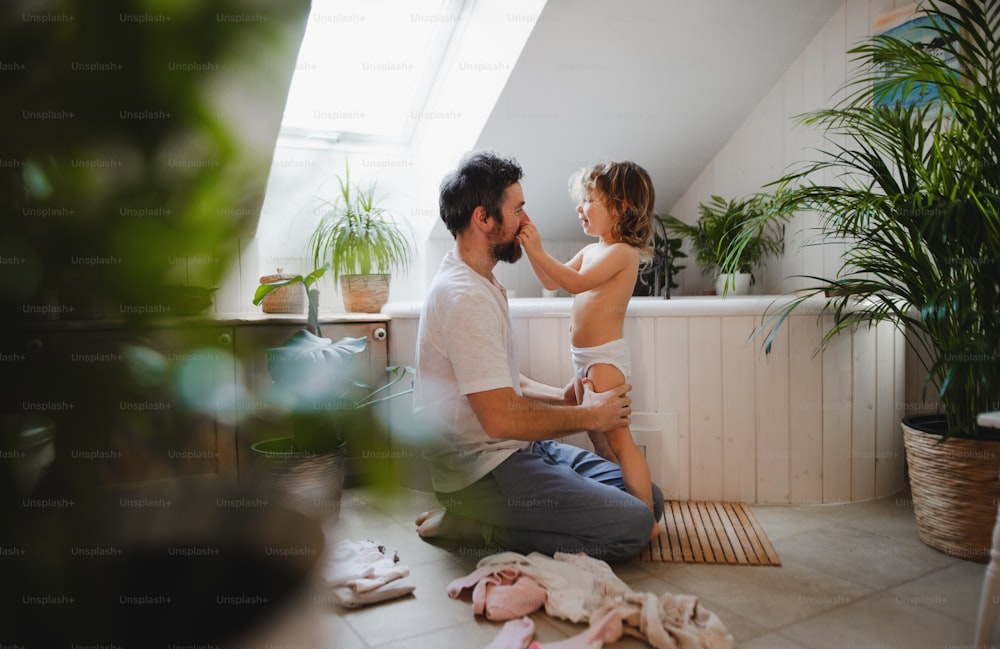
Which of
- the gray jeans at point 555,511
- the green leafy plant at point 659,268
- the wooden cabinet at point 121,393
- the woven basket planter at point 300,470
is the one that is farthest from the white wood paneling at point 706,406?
the wooden cabinet at point 121,393

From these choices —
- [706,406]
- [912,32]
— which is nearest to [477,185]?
[706,406]

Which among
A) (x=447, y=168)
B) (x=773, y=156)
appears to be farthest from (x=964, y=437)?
(x=447, y=168)

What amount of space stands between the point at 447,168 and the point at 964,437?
2.23m

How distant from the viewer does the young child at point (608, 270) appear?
6.57 ft

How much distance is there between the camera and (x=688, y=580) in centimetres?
168

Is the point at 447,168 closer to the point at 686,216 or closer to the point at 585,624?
the point at 686,216

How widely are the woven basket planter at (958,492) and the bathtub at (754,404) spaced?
348 millimetres

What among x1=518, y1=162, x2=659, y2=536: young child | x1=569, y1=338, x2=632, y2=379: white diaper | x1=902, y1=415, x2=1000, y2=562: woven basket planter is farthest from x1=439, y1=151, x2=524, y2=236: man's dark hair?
x1=902, y1=415, x2=1000, y2=562: woven basket planter

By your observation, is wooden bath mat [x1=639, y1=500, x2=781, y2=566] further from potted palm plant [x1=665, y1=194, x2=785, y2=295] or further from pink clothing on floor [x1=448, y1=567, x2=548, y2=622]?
potted palm plant [x1=665, y1=194, x2=785, y2=295]

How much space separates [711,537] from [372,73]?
7.59ft

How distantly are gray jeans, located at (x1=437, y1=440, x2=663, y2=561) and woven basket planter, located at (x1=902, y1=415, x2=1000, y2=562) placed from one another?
2.59 feet

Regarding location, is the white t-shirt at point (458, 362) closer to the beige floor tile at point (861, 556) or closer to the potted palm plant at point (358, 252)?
the beige floor tile at point (861, 556)

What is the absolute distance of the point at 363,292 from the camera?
9.14 feet

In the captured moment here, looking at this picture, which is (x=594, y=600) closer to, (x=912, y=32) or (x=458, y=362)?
(x=458, y=362)
